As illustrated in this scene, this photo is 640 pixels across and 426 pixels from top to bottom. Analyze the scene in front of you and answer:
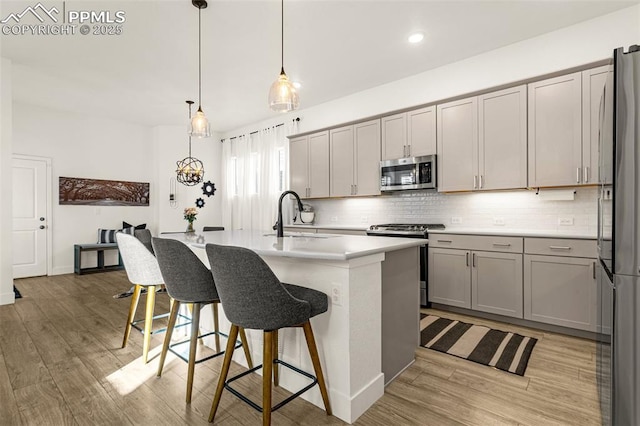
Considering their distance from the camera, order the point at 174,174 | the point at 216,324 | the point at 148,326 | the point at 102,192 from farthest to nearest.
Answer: the point at 174,174
the point at 102,192
the point at 216,324
the point at 148,326

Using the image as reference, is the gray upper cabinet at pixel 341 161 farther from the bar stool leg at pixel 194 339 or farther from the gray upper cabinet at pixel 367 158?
the bar stool leg at pixel 194 339

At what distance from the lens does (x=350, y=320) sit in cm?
179

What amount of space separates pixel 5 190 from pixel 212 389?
408 cm

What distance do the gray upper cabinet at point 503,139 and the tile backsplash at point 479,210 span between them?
13.2 inches

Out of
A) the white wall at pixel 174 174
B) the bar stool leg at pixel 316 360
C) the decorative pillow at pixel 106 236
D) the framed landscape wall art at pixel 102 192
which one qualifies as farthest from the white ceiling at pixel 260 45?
the bar stool leg at pixel 316 360

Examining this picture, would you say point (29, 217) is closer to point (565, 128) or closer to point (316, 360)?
point (316, 360)

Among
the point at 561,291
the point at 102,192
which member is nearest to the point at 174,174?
the point at 102,192

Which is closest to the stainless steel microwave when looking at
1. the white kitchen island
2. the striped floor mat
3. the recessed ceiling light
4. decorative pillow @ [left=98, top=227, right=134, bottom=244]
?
the recessed ceiling light

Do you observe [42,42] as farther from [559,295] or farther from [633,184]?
[559,295]

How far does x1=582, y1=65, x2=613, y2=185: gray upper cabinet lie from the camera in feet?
9.79

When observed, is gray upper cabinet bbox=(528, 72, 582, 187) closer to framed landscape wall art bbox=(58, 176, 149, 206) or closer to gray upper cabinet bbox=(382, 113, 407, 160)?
gray upper cabinet bbox=(382, 113, 407, 160)

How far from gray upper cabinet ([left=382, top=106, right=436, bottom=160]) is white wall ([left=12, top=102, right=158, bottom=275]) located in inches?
209

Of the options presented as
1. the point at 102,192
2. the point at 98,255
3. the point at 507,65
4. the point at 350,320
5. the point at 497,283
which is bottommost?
the point at 98,255

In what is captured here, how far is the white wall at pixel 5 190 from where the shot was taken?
404 centimetres
